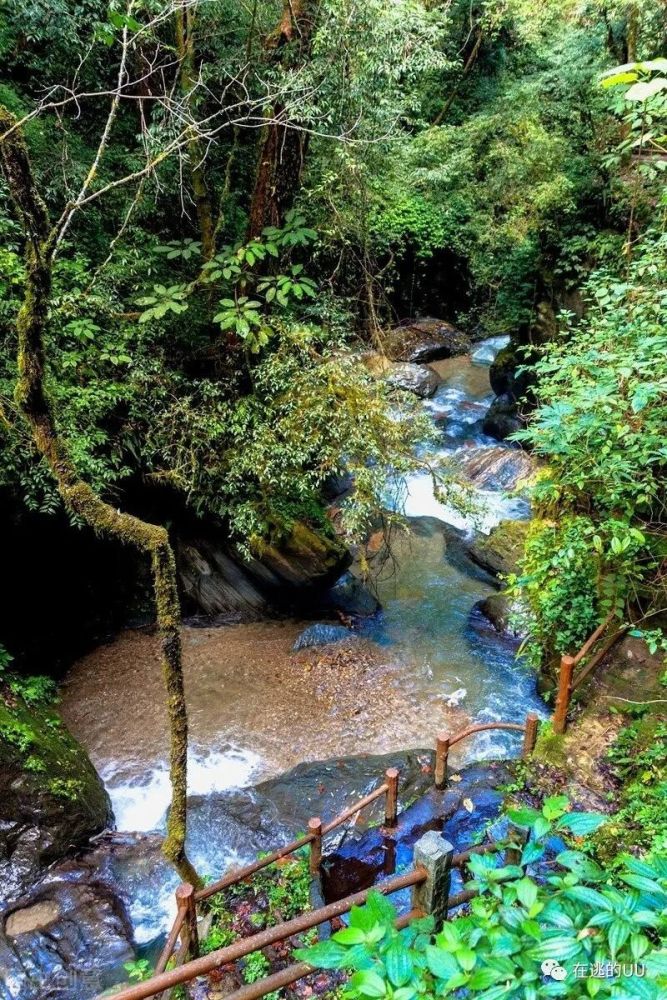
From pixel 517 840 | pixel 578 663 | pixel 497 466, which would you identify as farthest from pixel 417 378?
pixel 517 840

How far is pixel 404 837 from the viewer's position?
5254 mm

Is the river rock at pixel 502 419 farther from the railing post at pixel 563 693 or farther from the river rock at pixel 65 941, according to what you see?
the river rock at pixel 65 941

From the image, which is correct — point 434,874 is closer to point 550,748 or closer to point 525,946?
point 525,946

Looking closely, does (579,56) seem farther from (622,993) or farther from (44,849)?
(44,849)

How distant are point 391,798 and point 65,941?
2818 millimetres

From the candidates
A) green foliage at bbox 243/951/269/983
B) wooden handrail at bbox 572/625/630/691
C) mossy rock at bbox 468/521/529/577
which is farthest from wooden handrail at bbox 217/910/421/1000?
mossy rock at bbox 468/521/529/577

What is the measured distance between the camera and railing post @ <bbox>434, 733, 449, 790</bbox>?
5297 millimetres

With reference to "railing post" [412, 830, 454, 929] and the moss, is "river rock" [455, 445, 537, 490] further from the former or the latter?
"railing post" [412, 830, 454, 929]

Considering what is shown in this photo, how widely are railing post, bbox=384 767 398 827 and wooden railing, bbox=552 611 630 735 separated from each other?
158cm

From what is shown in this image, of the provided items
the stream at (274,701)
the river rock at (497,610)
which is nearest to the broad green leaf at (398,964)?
the stream at (274,701)

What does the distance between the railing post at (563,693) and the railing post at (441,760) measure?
103 centimetres

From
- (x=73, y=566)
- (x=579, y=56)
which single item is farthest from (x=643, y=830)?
(x=579, y=56)

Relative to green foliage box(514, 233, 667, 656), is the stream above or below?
below

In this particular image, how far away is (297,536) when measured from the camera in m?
8.81
